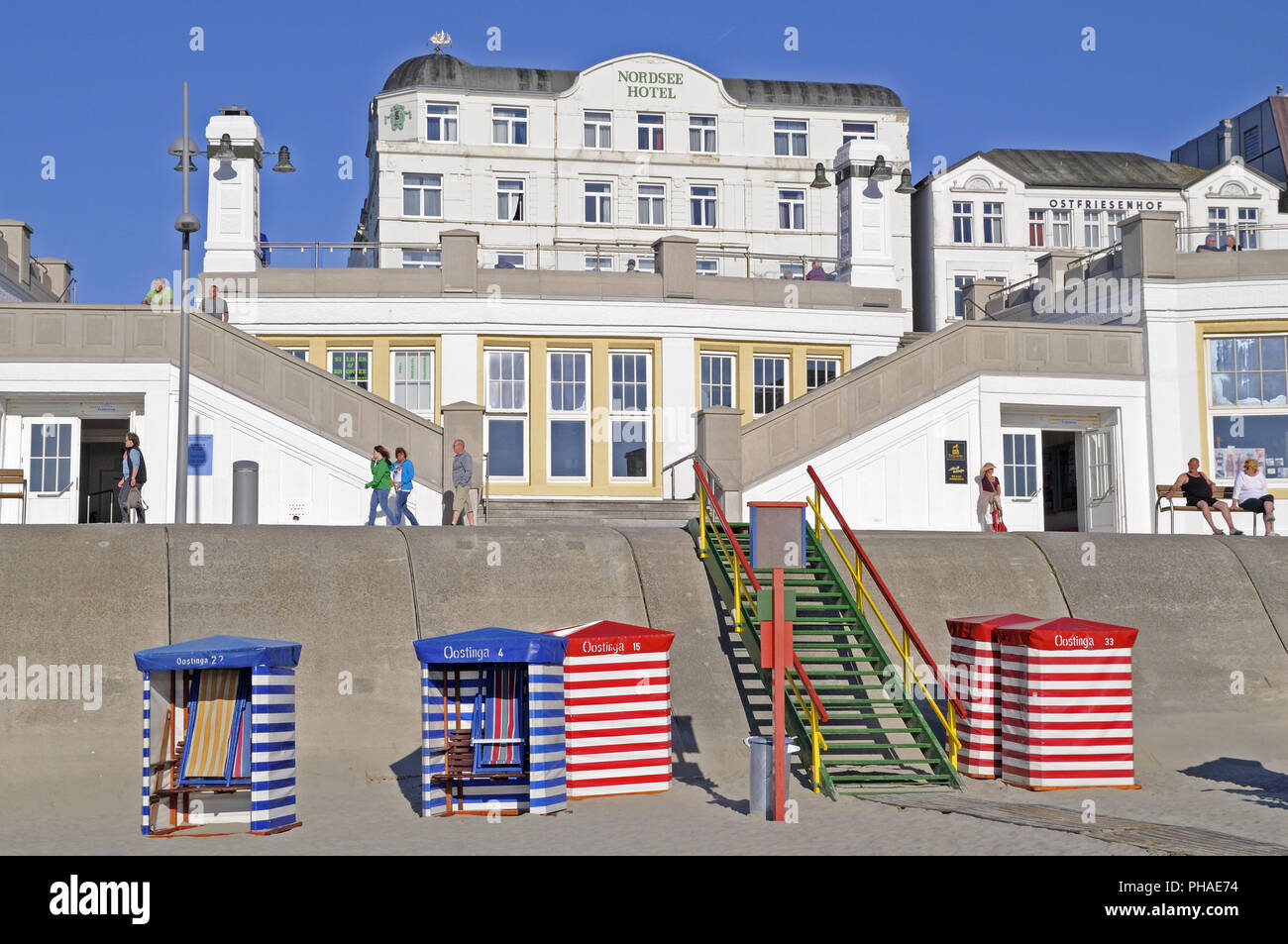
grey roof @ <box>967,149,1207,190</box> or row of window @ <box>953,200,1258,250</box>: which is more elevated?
grey roof @ <box>967,149,1207,190</box>

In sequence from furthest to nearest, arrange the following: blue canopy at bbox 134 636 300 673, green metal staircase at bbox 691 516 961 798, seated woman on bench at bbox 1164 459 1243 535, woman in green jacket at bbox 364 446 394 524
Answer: seated woman on bench at bbox 1164 459 1243 535, woman in green jacket at bbox 364 446 394 524, green metal staircase at bbox 691 516 961 798, blue canopy at bbox 134 636 300 673

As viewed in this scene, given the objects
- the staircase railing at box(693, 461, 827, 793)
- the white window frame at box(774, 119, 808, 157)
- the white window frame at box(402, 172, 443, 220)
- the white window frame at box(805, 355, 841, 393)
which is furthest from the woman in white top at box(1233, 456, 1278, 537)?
the white window frame at box(774, 119, 808, 157)

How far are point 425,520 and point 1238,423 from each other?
15.9 meters

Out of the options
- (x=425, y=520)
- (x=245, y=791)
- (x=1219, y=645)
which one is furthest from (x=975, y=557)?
(x=245, y=791)

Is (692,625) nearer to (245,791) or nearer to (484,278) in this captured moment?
(245,791)

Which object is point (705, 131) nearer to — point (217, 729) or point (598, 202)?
point (598, 202)

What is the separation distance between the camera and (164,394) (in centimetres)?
2922

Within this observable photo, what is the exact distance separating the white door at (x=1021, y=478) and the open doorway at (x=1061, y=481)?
333 cm

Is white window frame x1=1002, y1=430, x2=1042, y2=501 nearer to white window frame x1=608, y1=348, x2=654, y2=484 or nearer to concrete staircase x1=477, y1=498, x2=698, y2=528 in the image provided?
white window frame x1=608, y1=348, x2=654, y2=484

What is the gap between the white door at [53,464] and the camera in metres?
30.2

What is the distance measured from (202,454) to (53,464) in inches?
138

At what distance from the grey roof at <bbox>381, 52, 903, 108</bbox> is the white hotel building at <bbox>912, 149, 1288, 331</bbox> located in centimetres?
455

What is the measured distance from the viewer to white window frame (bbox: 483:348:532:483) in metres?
32.7

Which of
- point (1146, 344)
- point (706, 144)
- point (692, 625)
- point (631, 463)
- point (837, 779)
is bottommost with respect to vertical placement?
point (837, 779)
